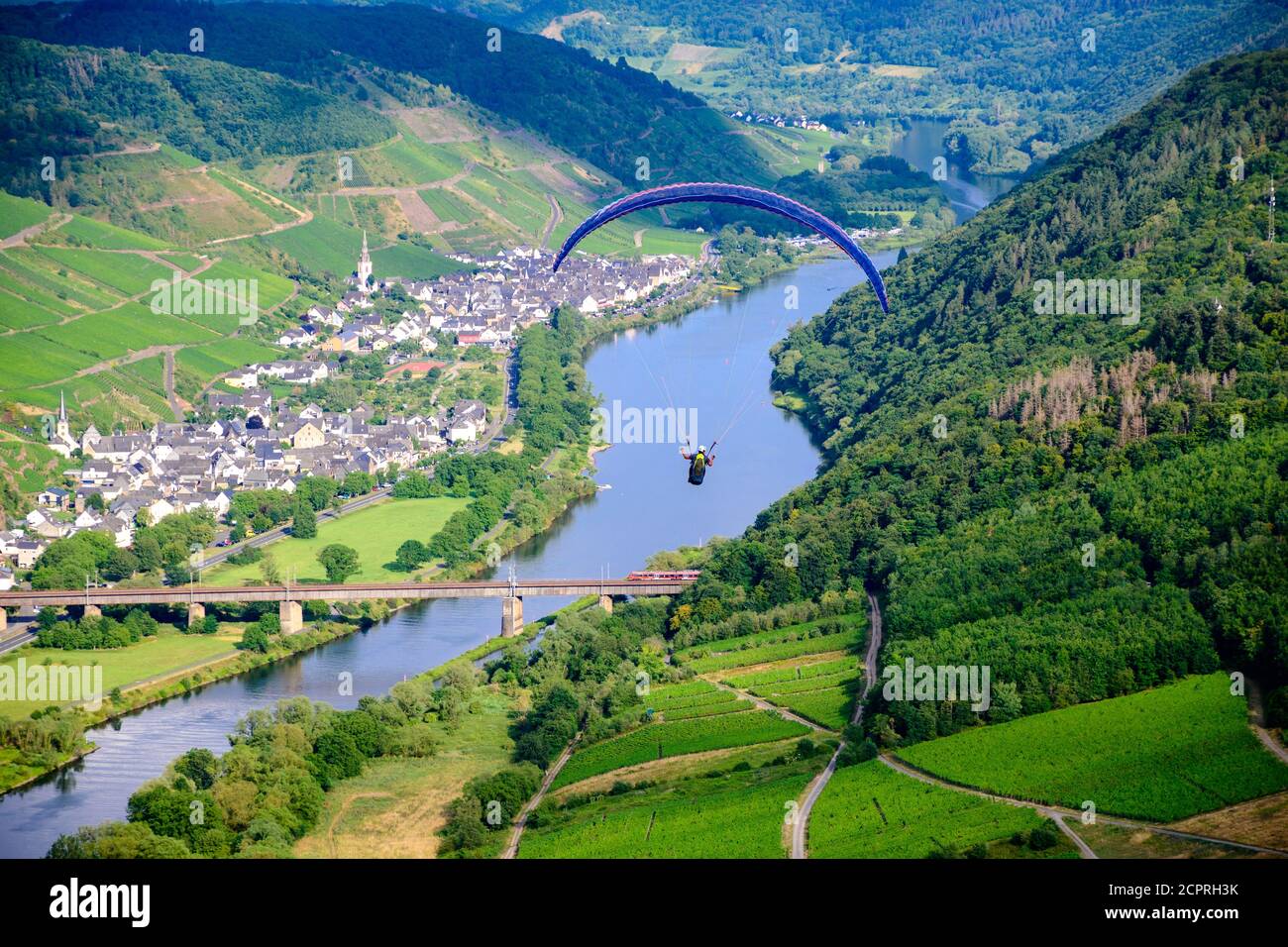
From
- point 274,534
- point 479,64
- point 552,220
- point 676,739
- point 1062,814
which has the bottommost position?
point 676,739

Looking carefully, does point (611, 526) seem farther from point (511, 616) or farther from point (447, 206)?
point (447, 206)

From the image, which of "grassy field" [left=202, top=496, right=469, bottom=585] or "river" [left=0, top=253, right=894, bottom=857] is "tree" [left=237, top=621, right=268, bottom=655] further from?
"grassy field" [left=202, top=496, right=469, bottom=585]

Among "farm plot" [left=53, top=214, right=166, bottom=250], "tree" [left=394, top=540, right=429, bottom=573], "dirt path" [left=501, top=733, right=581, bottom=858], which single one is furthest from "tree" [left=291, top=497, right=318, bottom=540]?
"farm plot" [left=53, top=214, right=166, bottom=250]

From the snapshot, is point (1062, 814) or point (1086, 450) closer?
point (1062, 814)

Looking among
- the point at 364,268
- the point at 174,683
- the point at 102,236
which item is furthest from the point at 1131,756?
the point at 364,268

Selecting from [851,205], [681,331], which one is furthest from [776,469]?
[851,205]

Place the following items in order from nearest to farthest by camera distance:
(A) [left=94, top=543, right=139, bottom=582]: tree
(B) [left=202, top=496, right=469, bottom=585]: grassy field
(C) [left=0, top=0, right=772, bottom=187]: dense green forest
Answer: (A) [left=94, top=543, right=139, bottom=582]: tree → (B) [left=202, top=496, right=469, bottom=585]: grassy field → (C) [left=0, top=0, right=772, bottom=187]: dense green forest
